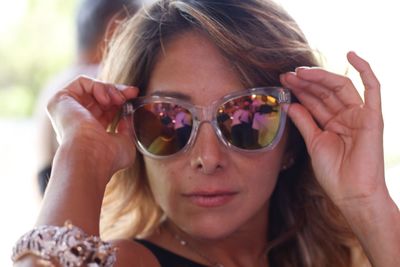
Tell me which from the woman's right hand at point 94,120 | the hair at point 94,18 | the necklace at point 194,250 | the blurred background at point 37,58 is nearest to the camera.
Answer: the woman's right hand at point 94,120

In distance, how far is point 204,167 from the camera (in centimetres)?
175

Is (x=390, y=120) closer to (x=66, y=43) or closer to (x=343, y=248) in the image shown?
(x=343, y=248)

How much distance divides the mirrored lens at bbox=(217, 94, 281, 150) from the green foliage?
533cm

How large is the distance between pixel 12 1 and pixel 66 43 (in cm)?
64

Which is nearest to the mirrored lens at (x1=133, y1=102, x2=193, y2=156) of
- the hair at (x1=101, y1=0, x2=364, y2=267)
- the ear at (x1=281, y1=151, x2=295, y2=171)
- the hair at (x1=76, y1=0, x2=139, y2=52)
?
the hair at (x1=101, y1=0, x2=364, y2=267)

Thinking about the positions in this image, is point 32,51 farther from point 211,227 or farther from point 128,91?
point 211,227

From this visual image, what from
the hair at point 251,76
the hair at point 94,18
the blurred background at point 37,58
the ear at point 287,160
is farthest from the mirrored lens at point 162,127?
the hair at point 94,18

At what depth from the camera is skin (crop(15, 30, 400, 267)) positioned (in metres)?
1.72

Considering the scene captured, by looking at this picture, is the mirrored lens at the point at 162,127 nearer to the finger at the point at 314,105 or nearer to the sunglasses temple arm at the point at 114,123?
the sunglasses temple arm at the point at 114,123

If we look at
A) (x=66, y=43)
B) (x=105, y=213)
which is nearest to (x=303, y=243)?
(x=105, y=213)

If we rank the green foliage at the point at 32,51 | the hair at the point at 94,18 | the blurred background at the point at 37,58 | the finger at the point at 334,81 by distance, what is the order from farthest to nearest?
1. the green foliage at the point at 32,51
2. the blurred background at the point at 37,58
3. the hair at the point at 94,18
4. the finger at the point at 334,81

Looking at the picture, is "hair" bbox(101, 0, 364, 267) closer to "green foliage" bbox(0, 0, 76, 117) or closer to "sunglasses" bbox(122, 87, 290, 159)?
"sunglasses" bbox(122, 87, 290, 159)

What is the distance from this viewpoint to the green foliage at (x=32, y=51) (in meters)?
6.91

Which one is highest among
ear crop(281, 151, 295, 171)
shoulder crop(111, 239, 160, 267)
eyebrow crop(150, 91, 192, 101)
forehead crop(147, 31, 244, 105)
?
forehead crop(147, 31, 244, 105)
